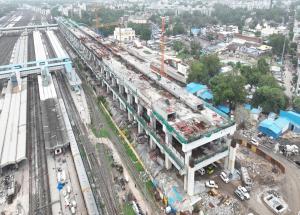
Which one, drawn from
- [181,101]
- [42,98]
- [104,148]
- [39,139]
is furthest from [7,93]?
[181,101]

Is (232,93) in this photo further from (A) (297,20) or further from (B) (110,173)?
(A) (297,20)

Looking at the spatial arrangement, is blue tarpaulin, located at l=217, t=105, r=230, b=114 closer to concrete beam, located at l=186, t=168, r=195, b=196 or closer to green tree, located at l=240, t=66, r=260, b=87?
green tree, located at l=240, t=66, r=260, b=87

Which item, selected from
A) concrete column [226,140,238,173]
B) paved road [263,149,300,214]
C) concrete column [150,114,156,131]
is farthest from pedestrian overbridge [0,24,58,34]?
paved road [263,149,300,214]

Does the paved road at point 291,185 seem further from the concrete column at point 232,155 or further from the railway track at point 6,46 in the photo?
the railway track at point 6,46

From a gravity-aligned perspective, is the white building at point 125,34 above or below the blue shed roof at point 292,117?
above

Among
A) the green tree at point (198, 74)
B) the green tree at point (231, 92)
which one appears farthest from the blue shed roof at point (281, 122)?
the green tree at point (198, 74)

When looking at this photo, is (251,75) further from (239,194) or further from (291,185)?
(239,194)
